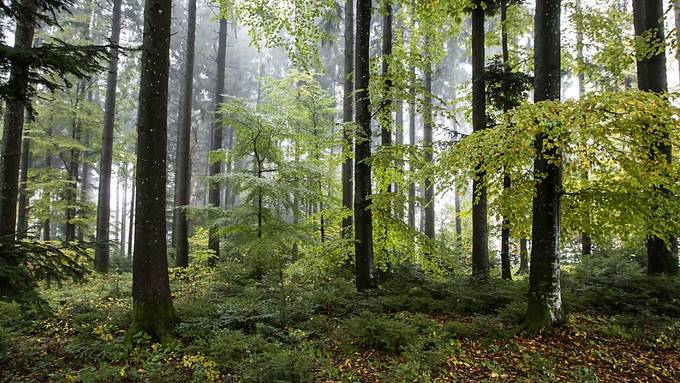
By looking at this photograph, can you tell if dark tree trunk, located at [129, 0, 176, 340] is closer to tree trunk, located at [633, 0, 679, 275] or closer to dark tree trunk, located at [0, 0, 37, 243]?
dark tree trunk, located at [0, 0, 37, 243]

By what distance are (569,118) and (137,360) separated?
259 inches

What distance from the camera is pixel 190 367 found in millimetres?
5098

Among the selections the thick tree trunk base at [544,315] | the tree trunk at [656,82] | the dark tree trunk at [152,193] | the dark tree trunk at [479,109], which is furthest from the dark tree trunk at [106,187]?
the tree trunk at [656,82]

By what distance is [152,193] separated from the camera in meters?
6.04

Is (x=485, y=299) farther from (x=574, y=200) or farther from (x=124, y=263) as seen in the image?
(x=124, y=263)

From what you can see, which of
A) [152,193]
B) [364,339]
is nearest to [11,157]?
[152,193]

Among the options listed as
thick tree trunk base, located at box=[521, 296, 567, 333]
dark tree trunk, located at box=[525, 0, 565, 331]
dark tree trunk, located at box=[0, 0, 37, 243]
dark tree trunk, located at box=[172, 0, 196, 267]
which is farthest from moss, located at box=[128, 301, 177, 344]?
dark tree trunk, located at box=[172, 0, 196, 267]

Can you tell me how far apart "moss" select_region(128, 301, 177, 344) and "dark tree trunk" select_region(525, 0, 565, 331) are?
19.2 feet

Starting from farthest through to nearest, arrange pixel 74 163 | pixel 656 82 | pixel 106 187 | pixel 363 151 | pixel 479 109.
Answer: pixel 74 163
pixel 106 187
pixel 479 109
pixel 656 82
pixel 363 151

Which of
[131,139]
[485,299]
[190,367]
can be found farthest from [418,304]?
[131,139]

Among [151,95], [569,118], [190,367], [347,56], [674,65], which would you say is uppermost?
[674,65]

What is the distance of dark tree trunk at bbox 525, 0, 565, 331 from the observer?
5883 millimetres

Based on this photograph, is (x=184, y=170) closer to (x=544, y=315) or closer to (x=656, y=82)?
(x=544, y=315)

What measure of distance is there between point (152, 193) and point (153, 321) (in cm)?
207
